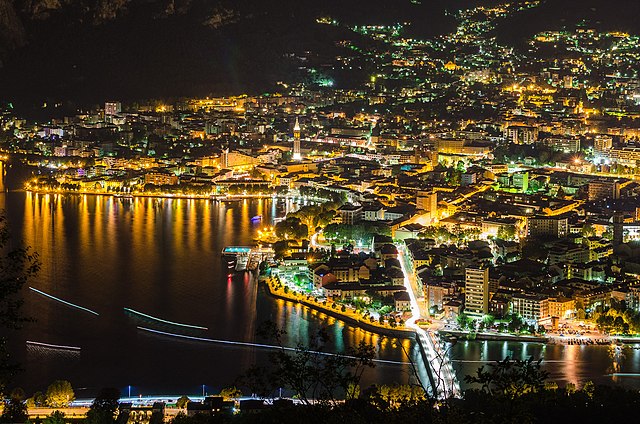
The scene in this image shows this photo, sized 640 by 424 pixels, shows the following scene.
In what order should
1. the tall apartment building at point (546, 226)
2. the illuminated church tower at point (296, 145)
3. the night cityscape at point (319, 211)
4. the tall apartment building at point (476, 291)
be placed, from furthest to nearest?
1. the illuminated church tower at point (296, 145)
2. the tall apartment building at point (546, 226)
3. the tall apartment building at point (476, 291)
4. the night cityscape at point (319, 211)

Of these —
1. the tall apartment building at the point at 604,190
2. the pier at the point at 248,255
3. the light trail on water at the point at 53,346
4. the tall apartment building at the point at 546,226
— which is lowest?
the light trail on water at the point at 53,346

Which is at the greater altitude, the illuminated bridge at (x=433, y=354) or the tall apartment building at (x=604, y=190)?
the tall apartment building at (x=604, y=190)

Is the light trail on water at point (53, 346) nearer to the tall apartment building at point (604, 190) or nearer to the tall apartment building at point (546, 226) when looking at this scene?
the tall apartment building at point (546, 226)

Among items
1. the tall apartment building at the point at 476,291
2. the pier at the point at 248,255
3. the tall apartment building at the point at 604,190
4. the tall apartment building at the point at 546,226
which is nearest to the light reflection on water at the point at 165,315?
the pier at the point at 248,255

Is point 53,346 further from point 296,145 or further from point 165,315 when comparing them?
Answer: point 296,145

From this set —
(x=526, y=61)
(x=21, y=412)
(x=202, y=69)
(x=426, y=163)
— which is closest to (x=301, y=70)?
(x=202, y=69)
